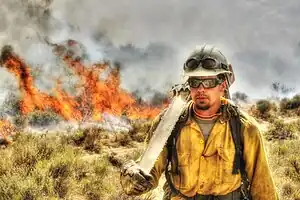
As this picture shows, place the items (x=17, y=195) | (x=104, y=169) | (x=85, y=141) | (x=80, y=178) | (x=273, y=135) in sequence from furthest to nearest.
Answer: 1. (x=273, y=135)
2. (x=85, y=141)
3. (x=104, y=169)
4. (x=80, y=178)
5. (x=17, y=195)

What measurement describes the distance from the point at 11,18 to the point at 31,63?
232 inches

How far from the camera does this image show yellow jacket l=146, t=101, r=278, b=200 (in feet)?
9.89

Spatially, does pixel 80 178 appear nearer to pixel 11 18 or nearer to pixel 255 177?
pixel 255 177

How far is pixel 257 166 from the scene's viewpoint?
306 centimetres

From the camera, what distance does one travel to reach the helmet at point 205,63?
3.02 m

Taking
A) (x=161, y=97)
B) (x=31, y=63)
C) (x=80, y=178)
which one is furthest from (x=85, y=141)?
(x=161, y=97)

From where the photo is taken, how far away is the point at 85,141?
482 inches

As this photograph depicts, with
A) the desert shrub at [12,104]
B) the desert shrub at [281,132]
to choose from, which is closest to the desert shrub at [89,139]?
the desert shrub at [12,104]

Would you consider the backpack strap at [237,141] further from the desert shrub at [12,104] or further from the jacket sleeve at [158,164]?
the desert shrub at [12,104]

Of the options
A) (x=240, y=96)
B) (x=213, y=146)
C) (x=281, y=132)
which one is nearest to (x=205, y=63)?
(x=213, y=146)

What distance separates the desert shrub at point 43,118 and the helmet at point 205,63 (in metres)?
14.2

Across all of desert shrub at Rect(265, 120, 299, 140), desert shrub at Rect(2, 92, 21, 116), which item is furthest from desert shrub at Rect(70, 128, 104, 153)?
desert shrub at Rect(265, 120, 299, 140)

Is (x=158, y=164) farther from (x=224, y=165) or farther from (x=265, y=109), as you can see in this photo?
(x=265, y=109)

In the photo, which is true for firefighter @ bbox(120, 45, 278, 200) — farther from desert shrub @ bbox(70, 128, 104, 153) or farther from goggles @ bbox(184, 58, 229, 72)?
desert shrub @ bbox(70, 128, 104, 153)
